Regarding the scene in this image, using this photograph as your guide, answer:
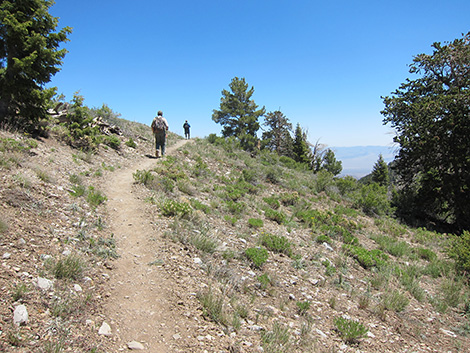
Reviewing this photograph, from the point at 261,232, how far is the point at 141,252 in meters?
4.23

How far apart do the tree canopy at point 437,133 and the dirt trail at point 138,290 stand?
20.1 meters

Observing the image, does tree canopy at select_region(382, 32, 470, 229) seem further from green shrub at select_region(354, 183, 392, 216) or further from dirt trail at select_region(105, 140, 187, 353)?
dirt trail at select_region(105, 140, 187, 353)

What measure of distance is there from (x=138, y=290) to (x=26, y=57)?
30.7ft

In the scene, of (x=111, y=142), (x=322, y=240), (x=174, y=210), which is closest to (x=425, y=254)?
(x=322, y=240)

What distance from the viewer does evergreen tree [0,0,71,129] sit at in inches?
349

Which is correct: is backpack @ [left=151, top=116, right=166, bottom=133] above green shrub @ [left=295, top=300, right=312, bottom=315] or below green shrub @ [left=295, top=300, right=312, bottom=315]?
above

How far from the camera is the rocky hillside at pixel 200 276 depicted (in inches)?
137

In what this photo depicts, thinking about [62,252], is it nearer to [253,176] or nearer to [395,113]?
[253,176]

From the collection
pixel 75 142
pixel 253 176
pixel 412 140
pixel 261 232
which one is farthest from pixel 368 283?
pixel 412 140

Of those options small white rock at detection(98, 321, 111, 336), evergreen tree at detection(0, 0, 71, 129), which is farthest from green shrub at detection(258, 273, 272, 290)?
evergreen tree at detection(0, 0, 71, 129)

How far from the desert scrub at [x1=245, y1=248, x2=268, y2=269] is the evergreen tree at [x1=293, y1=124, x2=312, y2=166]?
1704 inches

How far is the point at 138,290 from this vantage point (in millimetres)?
4363

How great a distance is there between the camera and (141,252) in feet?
18.0

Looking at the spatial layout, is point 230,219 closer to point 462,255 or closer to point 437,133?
point 462,255
